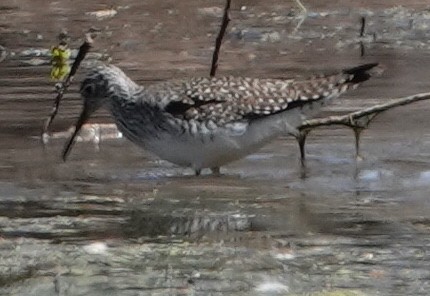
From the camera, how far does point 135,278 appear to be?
20.0ft

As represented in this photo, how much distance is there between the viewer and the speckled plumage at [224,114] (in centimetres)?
872

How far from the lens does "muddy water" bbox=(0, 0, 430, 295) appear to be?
6.11 m

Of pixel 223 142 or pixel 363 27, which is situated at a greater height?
pixel 223 142

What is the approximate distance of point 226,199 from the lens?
313 inches

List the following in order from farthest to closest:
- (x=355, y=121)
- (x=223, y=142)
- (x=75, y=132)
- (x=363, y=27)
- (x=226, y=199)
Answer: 1. (x=363, y=27)
2. (x=75, y=132)
3. (x=355, y=121)
4. (x=223, y=142)
5. (x=226, y=199)

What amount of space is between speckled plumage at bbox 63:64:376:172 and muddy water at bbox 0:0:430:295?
0.19 metres

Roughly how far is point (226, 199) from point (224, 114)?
36.7 inches

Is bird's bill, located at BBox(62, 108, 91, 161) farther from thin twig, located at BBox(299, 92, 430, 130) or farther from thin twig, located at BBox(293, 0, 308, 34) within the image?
thin twig, located at BBox(293, 0, 308, 34)

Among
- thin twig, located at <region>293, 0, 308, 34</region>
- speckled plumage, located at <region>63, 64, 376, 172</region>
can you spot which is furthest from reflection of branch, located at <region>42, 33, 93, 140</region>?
Answer: thin twig, located at <region>293, 0, 308, 34</region>

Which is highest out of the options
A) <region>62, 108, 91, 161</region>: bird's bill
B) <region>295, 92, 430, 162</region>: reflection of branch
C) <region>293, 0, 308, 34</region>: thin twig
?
<region>295, 92, 430, 162</region>: reflection of branch

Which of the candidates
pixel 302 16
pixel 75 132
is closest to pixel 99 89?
pixel 75 132

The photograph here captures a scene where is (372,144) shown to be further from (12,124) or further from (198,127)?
(12,124)

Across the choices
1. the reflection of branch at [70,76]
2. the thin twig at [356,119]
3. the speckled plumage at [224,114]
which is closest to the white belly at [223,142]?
the speckled plumage at [224,114]

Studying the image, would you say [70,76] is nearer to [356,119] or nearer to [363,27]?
[356,119]
